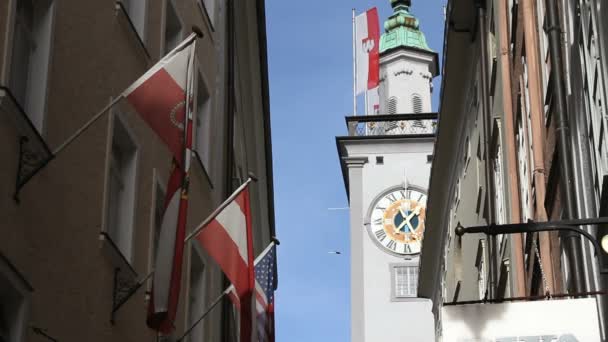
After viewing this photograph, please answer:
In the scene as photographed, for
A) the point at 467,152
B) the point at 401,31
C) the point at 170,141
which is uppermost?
the point at 401,31

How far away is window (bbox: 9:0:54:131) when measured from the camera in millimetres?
10797

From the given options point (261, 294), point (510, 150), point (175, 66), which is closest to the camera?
point (175, 66)

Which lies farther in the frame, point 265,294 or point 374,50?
point 374,50

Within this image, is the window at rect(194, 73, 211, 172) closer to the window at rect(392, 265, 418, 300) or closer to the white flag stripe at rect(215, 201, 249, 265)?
the white flag stripe at rect(215, 201, 249, 265)

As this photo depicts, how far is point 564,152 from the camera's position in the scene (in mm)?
13281

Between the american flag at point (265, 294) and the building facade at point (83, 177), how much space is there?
1.07 meters

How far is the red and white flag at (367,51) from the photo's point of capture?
5266cm

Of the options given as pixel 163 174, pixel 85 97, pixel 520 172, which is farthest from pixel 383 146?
pixel 85 97

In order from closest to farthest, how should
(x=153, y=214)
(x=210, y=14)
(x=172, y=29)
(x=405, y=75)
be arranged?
1. (x=153, y=214)
2. (x=172, y=29)
3. (x=210, y=14)
4. (x=405, y=75)

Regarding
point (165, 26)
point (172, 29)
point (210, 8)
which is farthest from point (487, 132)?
point (165, 26)

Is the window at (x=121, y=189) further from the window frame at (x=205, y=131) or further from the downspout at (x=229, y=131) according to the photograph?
the downspout at (x=229, y=131)

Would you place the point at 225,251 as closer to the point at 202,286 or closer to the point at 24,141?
the point at 24,141

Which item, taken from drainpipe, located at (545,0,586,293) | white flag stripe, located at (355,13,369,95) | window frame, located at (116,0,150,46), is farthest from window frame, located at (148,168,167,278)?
white flag stripe, located at (355,13,369,95)

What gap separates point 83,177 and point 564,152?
15.3 ft
